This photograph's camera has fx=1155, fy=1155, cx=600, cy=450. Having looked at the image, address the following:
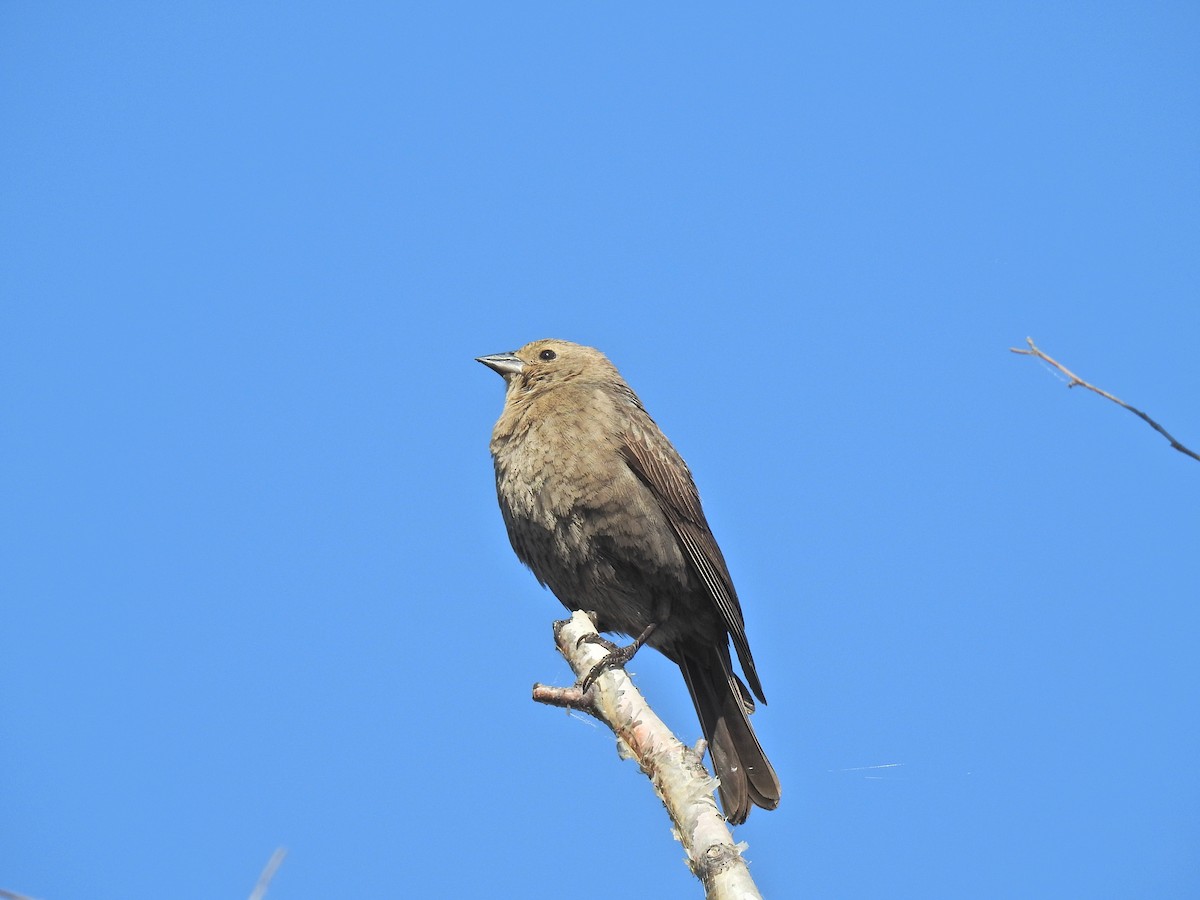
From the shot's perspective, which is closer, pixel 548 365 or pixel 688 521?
pixel 688 521

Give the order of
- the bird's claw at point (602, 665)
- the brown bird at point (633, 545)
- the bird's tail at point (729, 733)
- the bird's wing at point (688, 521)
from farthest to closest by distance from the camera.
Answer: the bird's wing at point (688, 521), the brown bird at point (633, 545), the bird's tail at point (729, 733), the bird's claw at point (602, 665)

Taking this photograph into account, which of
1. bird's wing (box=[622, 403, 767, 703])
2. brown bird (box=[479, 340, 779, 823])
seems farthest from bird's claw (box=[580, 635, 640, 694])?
bird's wing (box=[622, 403, 767, 703])

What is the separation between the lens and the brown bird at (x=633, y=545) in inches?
199

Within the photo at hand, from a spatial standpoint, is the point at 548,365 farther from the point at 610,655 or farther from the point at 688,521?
the point at 610,655

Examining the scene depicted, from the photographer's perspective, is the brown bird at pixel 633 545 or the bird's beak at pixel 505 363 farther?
the bird's beak at pixel 505 363

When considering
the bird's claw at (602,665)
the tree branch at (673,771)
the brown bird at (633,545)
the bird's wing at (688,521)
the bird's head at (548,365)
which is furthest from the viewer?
the bird's head at (548,365)

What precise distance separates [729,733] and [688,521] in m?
0.97

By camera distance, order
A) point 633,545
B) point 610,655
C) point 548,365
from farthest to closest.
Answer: point 548,365 → point 633,545 → point 610,655

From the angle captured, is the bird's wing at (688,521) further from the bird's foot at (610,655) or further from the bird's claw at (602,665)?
the bird's claw at (602,665)

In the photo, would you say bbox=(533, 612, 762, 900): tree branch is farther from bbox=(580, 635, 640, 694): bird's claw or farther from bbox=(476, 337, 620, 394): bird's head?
bbox=(476, 337, 620, 394): bird's head

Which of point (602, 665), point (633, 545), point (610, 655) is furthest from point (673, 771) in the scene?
point (633, 545)

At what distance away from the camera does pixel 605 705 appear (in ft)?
11.2

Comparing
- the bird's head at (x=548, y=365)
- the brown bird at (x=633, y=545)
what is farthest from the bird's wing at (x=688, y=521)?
the bird's head at (x=548, y=365)

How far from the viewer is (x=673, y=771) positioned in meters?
3.00
